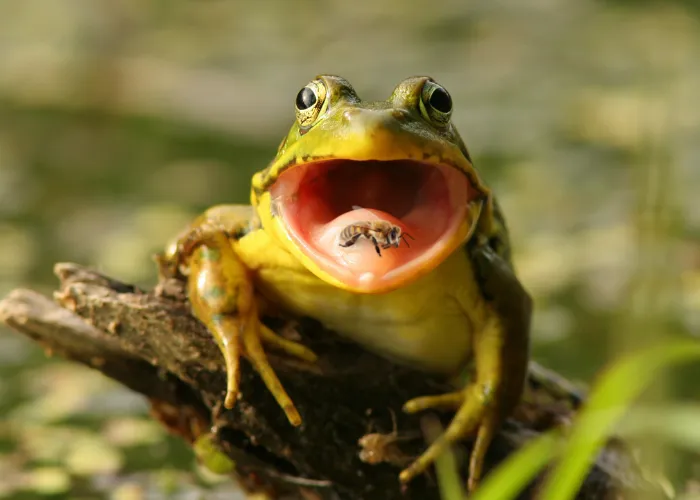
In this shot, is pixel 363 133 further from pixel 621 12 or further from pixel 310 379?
pixel 621 12

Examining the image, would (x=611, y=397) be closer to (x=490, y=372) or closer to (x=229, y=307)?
(x=490, y=372)

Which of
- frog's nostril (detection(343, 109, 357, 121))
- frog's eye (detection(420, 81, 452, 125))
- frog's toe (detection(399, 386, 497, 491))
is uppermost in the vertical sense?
frog's nostril (detection(343, 109, 357, 121))

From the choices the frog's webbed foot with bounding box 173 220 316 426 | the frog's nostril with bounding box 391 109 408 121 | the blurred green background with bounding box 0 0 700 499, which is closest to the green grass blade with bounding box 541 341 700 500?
the blurred green background with bounding box 0 0 700 499

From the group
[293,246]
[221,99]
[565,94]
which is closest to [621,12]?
[565,94]

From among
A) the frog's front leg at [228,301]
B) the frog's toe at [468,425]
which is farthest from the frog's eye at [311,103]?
the frog's toe at [468,425]

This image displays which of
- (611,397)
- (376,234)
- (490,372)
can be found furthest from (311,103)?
(611,397)

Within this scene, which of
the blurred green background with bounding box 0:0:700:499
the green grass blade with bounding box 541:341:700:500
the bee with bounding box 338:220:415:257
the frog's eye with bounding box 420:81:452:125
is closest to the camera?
the green grass blade with bounding box 541:341:700:500

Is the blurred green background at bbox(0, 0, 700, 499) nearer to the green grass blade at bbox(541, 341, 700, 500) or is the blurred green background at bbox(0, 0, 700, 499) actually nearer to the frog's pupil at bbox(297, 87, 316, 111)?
the green grass blade at bbox(541, 341, 700, 500)

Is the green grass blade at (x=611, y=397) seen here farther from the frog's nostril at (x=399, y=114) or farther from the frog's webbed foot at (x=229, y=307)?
the frog's webbed foot at (x=229, y=307)
